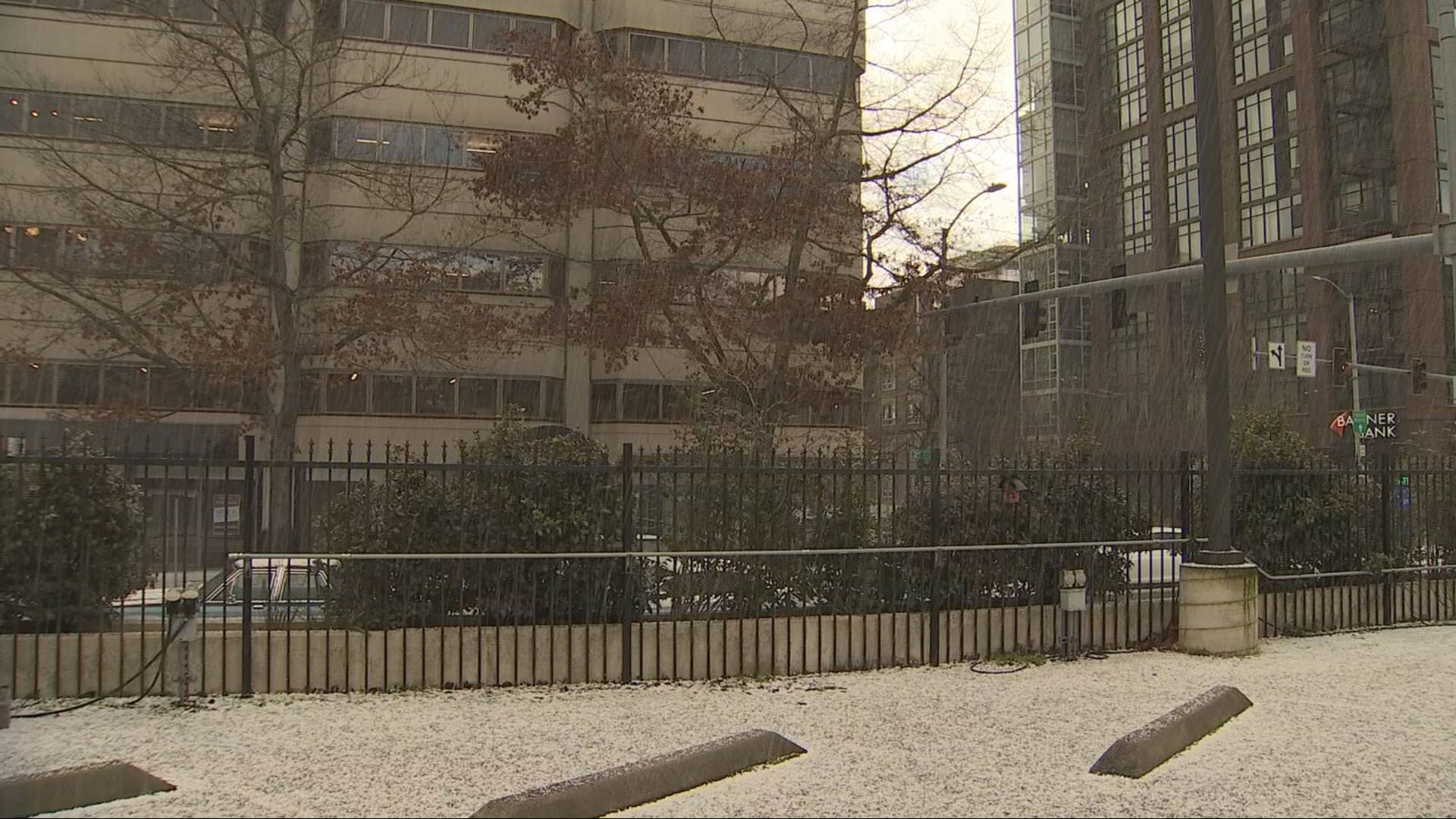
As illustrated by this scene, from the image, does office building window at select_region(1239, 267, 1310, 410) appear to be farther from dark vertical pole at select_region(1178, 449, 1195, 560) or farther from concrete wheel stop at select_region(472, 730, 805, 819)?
concrete wheel stop at select_region(472, 730, 805, 819)

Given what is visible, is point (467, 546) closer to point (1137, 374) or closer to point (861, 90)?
point (861, 90)

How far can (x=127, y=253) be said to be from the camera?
17.2 metres

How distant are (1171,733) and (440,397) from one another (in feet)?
85.2

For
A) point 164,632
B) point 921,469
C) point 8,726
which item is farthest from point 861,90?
point 8,726

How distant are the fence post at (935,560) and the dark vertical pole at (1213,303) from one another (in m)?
2.65

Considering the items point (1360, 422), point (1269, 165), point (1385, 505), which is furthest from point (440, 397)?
point (1269, 165)

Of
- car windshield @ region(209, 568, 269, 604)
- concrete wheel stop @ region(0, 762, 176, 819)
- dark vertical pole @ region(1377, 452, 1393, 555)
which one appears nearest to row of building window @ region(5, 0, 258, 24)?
car windshield @ region(209, 568, 269, 604)

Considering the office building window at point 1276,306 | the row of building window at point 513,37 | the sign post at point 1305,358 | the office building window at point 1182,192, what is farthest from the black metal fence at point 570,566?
the office building window at point 1276,306

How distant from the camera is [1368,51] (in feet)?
149

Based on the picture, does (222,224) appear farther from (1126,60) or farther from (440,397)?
(1126,60)

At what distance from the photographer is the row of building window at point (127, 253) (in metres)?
17.1

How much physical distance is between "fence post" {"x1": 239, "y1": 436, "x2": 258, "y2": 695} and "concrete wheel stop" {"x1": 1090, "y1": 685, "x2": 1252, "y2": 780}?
18.6 feet

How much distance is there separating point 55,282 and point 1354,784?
19.5m

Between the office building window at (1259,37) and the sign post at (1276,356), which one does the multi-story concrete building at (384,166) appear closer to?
the sign post at (1276,356)
